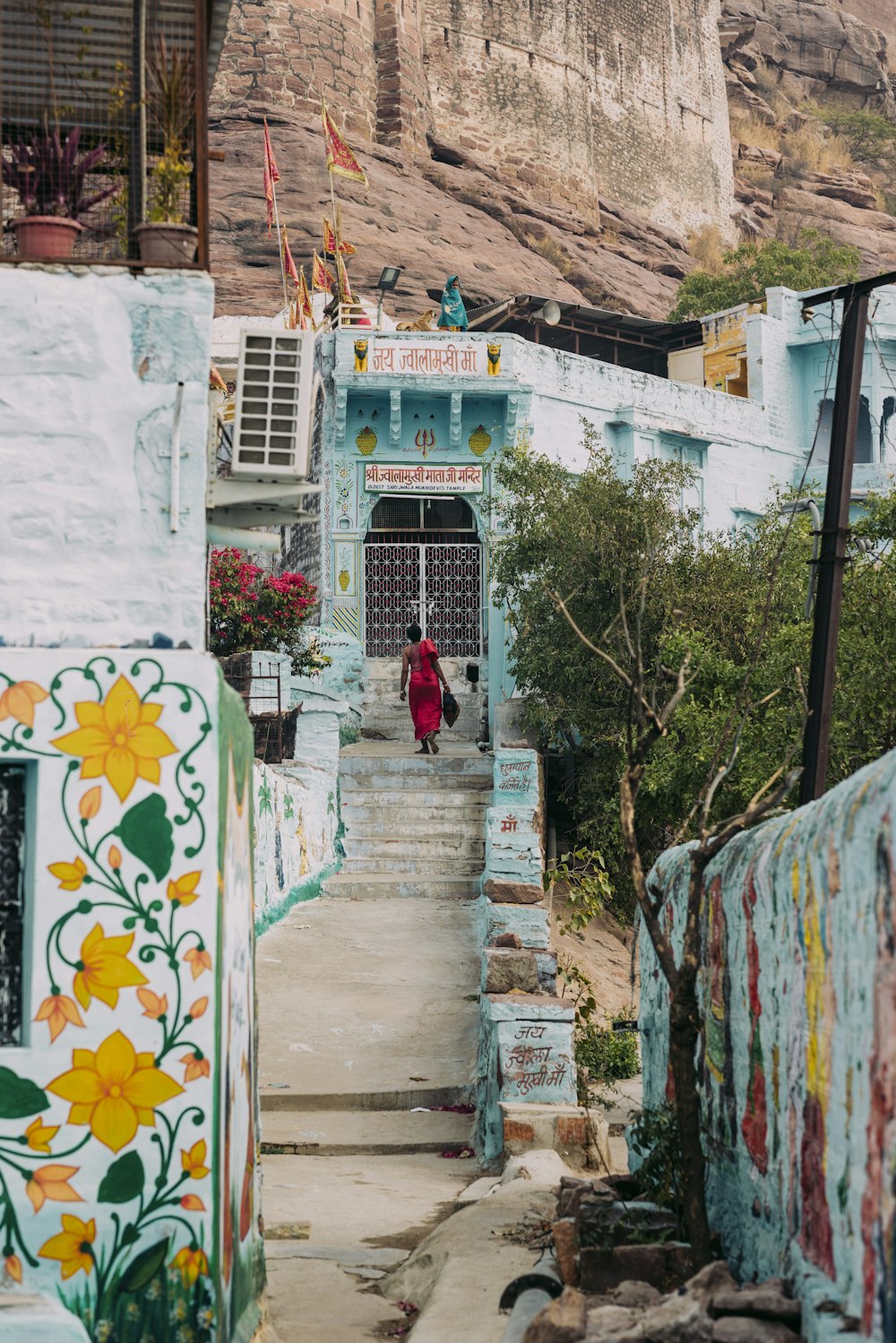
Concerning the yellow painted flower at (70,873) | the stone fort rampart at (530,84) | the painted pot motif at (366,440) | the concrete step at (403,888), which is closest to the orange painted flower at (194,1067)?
the yellow painted flower at (70,873)

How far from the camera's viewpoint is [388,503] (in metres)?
24.6

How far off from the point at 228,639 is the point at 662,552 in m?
5.20

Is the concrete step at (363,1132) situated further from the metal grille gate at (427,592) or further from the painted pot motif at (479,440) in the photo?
the painted pot motif at (479,440)

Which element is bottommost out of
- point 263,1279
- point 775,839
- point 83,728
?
point 263,1279

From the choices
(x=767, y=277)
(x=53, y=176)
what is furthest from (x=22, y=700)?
(x=767, y=277)

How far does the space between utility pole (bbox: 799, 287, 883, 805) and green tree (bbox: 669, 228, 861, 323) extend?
2718 centimetres

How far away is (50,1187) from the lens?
5320 millimetres

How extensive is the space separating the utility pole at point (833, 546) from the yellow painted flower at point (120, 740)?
4885 millimetres

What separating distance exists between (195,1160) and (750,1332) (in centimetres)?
178

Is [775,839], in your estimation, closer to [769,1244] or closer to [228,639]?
[769,1244]

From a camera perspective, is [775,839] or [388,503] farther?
[388,503]

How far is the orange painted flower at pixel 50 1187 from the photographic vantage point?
531cm

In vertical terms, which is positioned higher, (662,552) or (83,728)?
(662,552)

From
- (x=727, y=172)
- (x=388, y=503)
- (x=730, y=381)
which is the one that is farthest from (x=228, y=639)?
(x=727, y=172)
